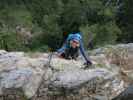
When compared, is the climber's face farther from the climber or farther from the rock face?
the rock face

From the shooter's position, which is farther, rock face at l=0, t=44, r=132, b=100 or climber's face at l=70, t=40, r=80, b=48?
climber's face at l=70, t=40, r=80, b=48

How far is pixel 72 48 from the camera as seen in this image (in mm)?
10906

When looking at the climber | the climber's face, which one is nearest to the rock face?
the climber

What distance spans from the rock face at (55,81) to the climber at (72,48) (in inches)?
→ 5.8

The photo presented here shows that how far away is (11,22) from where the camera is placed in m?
40.1

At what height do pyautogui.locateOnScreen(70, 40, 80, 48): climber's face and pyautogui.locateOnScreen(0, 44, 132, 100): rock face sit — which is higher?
pyautogui.locateOnScreen(70, 40, 80, 48): climber's face

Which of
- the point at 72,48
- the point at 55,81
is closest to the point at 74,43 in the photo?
the point at 72,48

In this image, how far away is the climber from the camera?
1072 cm

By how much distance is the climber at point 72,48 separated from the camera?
422 inches

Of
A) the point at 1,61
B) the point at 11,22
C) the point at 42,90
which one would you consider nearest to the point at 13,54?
the point at 1,61

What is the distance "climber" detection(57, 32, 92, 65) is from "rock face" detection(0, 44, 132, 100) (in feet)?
0.49

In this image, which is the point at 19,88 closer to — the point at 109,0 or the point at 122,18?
the point at 122,18

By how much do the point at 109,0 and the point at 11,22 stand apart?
31.1 feet

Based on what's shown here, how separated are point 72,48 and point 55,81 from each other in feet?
2.61
